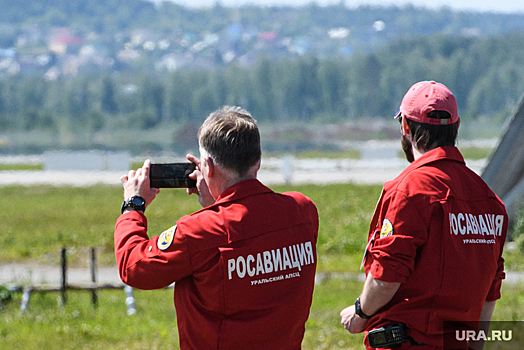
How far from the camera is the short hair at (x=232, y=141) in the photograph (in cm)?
249

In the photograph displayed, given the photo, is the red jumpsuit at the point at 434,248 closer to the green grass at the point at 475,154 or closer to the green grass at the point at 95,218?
the green grass at the point at 95,218

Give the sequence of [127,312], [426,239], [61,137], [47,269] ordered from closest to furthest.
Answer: [426,239] < [127,312] < [47,269] < [61,137]

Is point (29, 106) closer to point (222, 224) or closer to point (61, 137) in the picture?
point (61, 137)

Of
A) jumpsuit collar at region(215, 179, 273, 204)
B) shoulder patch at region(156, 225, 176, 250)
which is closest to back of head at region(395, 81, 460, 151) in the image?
jumpsuit collar at region(215, 179, 273, 204)

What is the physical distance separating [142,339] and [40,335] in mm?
1293

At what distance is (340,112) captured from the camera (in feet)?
500

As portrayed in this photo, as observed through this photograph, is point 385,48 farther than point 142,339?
Yes

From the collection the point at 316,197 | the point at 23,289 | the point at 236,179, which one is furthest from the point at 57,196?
the point at 236,179

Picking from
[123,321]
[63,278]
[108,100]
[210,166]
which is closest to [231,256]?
[210,166]

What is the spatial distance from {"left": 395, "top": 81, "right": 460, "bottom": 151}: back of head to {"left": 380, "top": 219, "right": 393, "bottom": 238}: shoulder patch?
0.43 m

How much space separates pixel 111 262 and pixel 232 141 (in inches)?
471

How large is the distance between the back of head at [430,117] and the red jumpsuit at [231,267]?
0.74m

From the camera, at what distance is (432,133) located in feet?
9.40

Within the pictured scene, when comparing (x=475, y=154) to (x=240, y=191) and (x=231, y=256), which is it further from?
(x=231, y=256)
